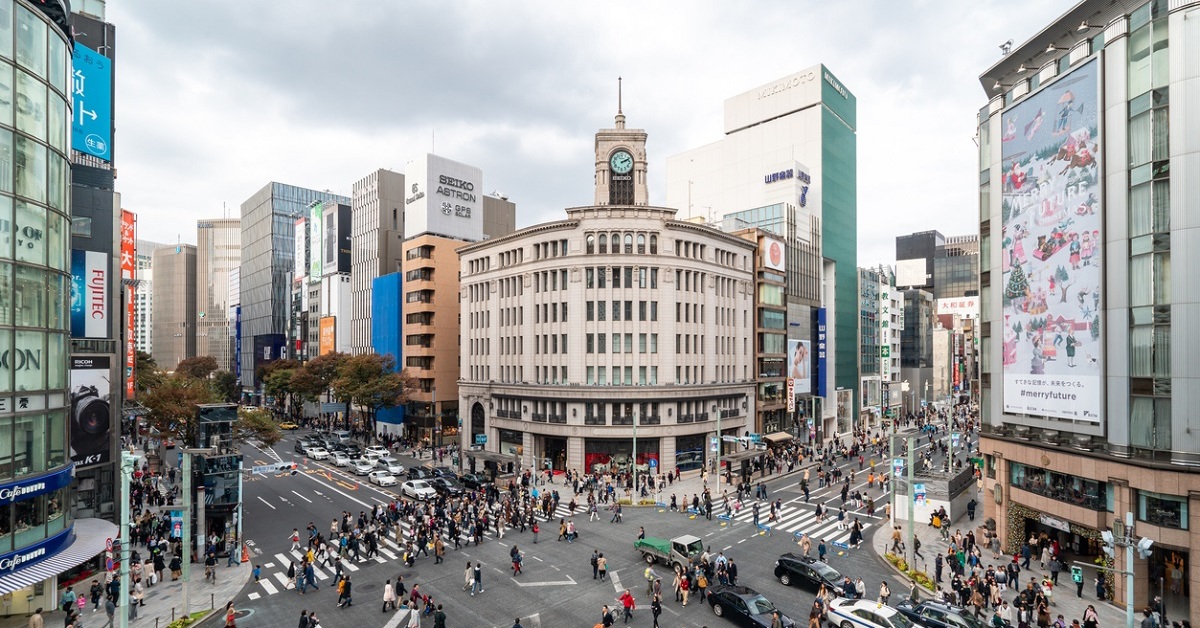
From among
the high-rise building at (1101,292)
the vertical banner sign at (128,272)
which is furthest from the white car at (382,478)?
the high-rise building at (1101,292)

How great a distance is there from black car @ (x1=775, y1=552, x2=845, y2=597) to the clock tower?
42.1 metres

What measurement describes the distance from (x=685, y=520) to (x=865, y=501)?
13.9 m

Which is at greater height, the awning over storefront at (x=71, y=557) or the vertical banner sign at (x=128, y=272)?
the vertical banner sign at (x=128, y=272)

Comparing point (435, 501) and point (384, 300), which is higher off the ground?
point (384, 300)

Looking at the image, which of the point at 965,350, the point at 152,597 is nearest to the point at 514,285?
the point at 152,597

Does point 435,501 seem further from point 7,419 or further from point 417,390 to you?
point 417,390

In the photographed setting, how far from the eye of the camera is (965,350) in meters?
136

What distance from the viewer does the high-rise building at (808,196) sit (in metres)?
78.5

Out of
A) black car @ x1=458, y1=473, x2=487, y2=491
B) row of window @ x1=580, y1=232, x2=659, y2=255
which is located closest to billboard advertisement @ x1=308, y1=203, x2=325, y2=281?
row of window @ x1=580, y1=232, x2=659, y2=255

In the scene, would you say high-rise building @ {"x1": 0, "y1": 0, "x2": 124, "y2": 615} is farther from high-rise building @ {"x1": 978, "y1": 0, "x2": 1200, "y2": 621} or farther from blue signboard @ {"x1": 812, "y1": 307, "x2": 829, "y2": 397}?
blue signboard @ {"x1": 812, "y1": 307, "x2": 829, "y2": 397}

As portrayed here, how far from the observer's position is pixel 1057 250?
30.3 metres

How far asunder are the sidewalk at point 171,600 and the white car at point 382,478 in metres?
19.0

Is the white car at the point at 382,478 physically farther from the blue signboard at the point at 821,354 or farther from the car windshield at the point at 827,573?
the blue signboard at the point at 821,354

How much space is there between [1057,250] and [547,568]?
30199 millimetres
